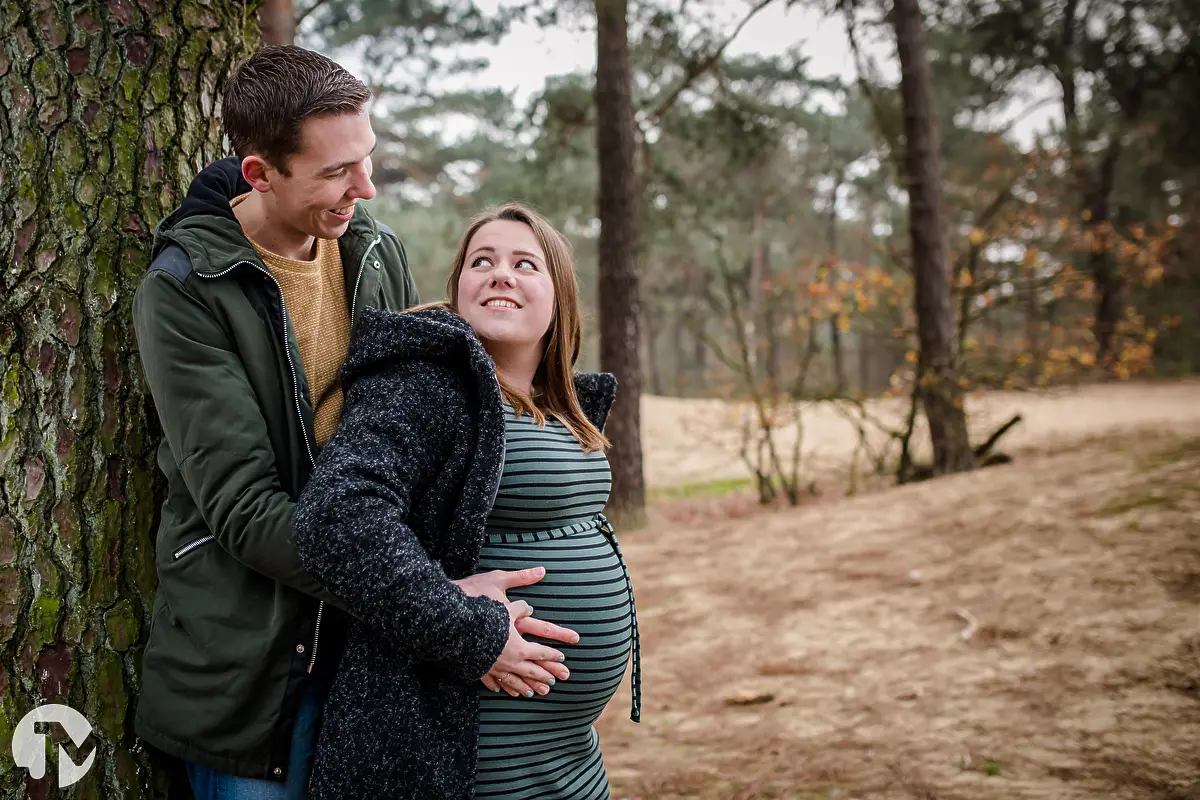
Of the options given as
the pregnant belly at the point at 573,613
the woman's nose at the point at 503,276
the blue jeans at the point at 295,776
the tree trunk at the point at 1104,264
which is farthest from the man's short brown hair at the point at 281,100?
the tree trunk at the point at 1104,264

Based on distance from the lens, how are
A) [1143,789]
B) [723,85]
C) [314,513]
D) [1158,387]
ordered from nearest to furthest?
1. [314,513]
2. [1143,789]
3. [723,85]
4. [1158,387]

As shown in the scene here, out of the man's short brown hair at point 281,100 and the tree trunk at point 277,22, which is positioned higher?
the tree trunk at point 277,22

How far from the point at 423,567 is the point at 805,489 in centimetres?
932

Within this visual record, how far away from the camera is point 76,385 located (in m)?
1.98

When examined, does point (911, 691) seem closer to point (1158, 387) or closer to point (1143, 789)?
point (1143, 789)

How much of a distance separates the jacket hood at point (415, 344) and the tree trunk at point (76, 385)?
2.10 feet

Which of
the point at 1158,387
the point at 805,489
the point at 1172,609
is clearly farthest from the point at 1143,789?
the point at 1158,387

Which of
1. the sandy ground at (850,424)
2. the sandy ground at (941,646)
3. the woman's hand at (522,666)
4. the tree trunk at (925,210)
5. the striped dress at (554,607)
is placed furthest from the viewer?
the sandy ground at (850,424)

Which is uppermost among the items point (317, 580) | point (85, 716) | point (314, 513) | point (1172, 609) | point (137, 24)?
point (137, 24)

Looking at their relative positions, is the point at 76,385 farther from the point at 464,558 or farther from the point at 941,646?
the point at 941,646

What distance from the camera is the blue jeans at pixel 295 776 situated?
1.71 metres

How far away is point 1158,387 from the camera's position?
60.3 ft

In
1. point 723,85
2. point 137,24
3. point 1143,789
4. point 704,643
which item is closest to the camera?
point 137,24

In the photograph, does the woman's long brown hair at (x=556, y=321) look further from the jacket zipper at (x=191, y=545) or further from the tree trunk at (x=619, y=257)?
the tree trunk at (x=619, y=257)
